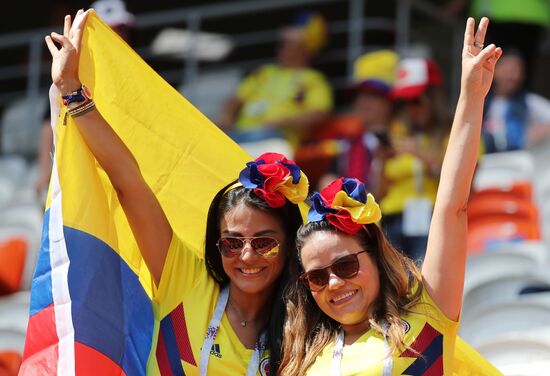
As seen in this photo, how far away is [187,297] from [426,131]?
299 centimetres

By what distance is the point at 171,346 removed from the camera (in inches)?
129

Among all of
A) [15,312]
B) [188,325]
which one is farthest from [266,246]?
[15,312]

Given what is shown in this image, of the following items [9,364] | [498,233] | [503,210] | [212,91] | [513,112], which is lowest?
[9,364]

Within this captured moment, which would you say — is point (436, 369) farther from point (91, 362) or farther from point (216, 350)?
point (91, 362)

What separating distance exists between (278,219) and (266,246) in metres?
0.10

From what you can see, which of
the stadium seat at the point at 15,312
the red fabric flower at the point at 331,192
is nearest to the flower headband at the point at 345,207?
the red fabric flower at the point at 331,192

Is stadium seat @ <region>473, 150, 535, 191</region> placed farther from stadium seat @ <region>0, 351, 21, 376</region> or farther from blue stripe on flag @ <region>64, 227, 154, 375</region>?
blue stripe on flag @ <region>64, 227, 154, 375</region>

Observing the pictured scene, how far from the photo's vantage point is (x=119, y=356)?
3.37 m

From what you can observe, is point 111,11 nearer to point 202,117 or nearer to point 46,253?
point 202,117

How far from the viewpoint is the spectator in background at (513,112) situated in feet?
22.6

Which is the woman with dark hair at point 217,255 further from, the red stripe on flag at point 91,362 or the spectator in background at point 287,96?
the spectator in background at point 287,96

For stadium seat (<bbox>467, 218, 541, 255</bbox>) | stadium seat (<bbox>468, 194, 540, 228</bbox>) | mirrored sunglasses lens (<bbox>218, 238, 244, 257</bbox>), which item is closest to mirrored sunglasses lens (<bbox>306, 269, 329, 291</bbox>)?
mirrored sunglasses lens (<bbox>218, 238, 244, 257</bbox>)

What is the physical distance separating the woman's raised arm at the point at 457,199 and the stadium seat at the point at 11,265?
393cm

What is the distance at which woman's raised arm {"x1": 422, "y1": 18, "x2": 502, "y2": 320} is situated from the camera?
10.2 feet
